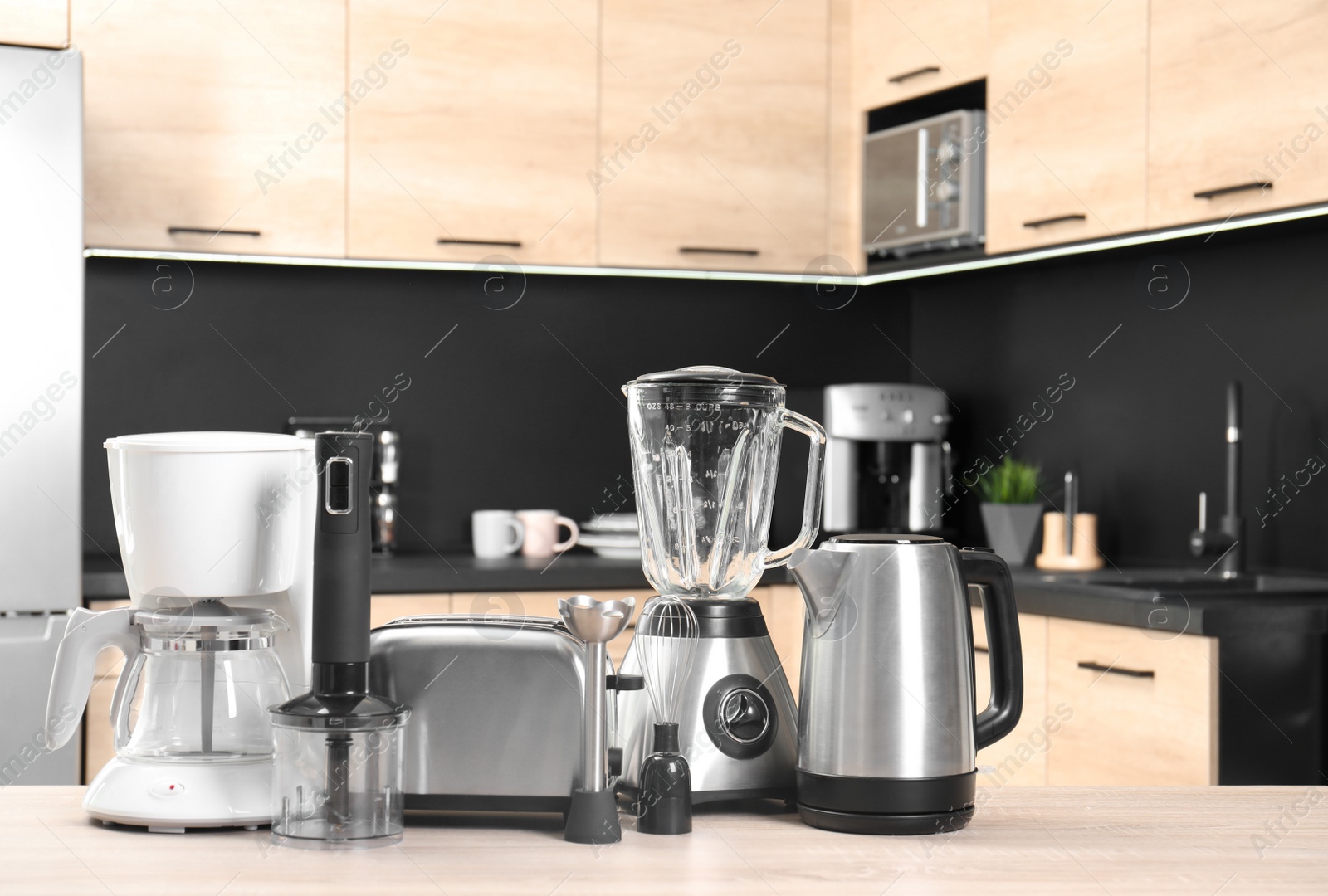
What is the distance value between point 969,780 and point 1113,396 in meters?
2.06

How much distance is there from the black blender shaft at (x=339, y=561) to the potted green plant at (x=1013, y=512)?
2.06 m

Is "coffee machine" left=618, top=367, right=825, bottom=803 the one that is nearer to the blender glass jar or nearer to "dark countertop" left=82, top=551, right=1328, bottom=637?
the blender glass jar

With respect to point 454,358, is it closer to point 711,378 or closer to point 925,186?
point 925,186

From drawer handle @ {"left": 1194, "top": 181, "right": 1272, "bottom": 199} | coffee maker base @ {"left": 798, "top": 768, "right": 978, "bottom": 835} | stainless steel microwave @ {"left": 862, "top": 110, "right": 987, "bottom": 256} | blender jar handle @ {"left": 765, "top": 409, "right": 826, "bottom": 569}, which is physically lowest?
coffee maker base @ {"left": 798, "top": 768, "right": 978, "bottom": 835}

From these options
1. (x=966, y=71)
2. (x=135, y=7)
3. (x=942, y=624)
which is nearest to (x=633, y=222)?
(x=966, y=71)

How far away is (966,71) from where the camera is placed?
2.92 m

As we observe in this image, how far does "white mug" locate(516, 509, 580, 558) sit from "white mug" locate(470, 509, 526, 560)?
0.02 metres

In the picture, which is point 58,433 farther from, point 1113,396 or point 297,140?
point 1113,396

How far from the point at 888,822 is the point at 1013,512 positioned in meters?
1.92

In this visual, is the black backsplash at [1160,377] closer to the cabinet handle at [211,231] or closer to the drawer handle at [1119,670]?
the drawer handle at [1119,670]

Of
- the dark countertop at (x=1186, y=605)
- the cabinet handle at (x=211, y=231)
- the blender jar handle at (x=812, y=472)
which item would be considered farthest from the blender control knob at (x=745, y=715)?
the cabinet handle at (x=211, y=231)

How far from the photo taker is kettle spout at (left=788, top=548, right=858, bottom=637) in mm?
1034

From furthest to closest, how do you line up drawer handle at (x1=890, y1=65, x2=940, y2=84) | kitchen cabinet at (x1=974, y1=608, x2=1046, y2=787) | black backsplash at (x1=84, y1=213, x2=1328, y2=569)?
drawer handle at (x1=890, y1=65, x2=940, y2=84)
black backsplash at (x1=84, y1=213, x2=1328, y2=569)
kitchen cabinet at (x1=974, y1=608, x2=1046, y2=787)

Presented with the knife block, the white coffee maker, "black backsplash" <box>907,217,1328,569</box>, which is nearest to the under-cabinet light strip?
"black backsplash" <box>907,217,1328,569</box>
